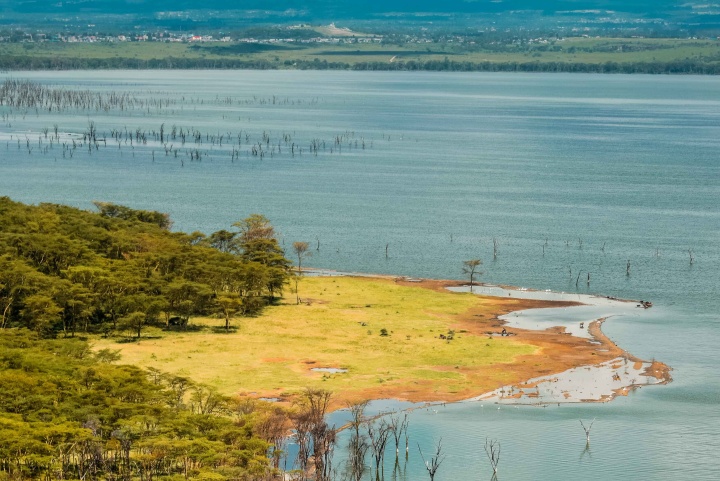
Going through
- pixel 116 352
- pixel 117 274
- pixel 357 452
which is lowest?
pixel 116 352

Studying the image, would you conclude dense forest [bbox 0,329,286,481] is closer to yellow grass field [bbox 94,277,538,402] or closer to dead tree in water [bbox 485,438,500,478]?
yellow grass field [bbox 94,277,538,402]

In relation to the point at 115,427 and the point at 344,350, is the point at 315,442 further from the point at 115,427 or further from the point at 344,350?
the point at 344,350

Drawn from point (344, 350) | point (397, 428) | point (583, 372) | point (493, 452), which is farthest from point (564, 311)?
point (493, 452)

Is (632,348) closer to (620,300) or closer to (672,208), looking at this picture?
(620,300)

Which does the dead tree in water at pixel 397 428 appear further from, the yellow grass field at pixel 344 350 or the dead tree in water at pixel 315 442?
the yellow grass field at pixel 344 350

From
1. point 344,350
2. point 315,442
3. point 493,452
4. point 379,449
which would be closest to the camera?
point 315,442

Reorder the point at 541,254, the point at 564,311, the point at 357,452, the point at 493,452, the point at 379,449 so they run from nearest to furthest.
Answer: the point at 357,452 < the point at 379,449 < the point at 493,452 < the point at 564,311 < the point at 541,254
